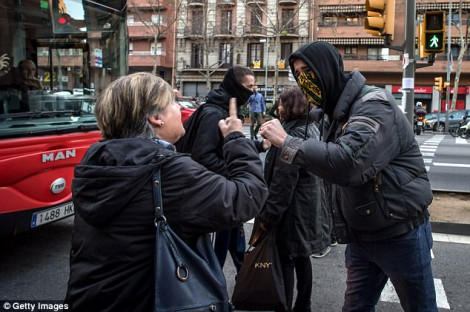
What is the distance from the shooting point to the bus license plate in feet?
13.8

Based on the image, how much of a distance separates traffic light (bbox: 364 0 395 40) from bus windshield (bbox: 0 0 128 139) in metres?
3.99

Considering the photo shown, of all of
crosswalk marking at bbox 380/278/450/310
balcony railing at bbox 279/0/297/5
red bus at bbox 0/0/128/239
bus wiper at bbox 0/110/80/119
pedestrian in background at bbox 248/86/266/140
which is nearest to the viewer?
crosswalk marking at bbox 380/278/450/310

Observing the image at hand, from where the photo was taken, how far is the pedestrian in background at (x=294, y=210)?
318 centimetres

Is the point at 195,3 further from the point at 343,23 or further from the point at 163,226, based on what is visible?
the point at 163,226

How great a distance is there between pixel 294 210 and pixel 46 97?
2958 mm

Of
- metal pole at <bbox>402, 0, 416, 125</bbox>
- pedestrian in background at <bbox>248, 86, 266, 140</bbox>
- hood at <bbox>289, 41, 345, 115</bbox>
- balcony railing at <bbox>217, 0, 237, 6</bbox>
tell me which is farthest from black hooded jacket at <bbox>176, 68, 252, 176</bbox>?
balcony railing at <bbox>217, 0, 237, 6</bbox>

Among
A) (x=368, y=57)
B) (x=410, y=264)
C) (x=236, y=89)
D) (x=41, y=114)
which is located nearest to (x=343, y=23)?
(x=368, y=57)

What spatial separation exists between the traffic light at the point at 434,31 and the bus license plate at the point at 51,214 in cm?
616

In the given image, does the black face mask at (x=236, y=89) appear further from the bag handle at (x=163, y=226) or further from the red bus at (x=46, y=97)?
the bag handle at (x=163, y=226)

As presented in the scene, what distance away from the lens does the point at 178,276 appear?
1537mm

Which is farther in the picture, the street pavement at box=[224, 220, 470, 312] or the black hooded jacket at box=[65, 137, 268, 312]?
the street pavement at box=[224, 220, 470, 312]

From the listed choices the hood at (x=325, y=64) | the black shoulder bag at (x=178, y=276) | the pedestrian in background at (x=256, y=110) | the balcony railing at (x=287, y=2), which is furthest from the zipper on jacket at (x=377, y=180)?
the balcony railing at (x=287, y=2)

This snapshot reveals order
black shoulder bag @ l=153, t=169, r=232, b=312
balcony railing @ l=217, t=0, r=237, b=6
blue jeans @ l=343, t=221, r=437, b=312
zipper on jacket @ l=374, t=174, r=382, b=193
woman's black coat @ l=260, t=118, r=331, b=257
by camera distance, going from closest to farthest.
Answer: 1. black shoulder bag @ l=153, t=169, r=232, b=312
2. zipper on jacket @ l=374, t=174, r=382, b=193
3. blue jeans @ l=343, t=221, r=437, b=312
4. woman's black coat @ l=260, t=118, r=331, b=257
5. balcony railing @ l=217, t=0, r=237, b=6

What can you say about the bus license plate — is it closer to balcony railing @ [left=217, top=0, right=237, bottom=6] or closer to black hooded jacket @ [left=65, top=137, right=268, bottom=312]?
black hooded jacket @ [left=65, top=137, right=268, bottom=312]
